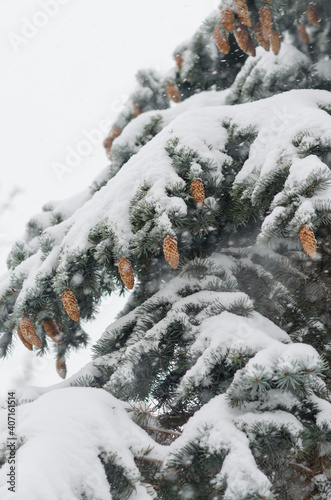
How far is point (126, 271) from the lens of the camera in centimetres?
213

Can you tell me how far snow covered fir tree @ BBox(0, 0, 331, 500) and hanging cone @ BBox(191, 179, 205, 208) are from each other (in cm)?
1

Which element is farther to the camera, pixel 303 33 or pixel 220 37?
pixel 303 33

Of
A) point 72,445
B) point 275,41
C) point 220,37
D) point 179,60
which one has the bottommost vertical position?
point 72,445

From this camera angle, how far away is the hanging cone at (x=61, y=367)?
10.2 feet

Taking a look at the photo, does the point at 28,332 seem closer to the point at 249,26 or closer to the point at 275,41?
the point at 249,26

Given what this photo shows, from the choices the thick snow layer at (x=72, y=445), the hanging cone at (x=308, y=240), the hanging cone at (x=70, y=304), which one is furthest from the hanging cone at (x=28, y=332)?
the hanging cone at (x=308, y=240)

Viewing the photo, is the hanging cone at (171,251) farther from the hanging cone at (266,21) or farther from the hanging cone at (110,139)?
the hanging cone at (110,139)

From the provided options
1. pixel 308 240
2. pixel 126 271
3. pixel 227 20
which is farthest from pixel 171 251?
pixel 227 20

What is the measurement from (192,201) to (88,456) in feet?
4.24

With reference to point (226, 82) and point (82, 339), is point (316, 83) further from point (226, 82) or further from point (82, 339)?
point (82, 339)

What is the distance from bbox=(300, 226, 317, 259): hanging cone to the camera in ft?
5.61

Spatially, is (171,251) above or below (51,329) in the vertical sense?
above

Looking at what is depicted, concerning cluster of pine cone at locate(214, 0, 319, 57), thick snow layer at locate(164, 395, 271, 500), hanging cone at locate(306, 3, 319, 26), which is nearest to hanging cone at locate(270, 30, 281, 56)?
cluster of pine cone at locate(214, 0, 319, 57)

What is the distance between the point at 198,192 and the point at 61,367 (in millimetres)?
1716
